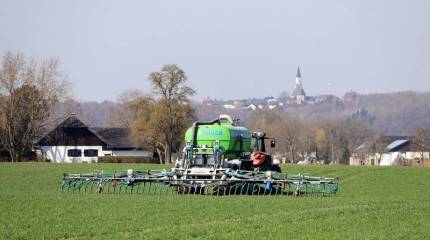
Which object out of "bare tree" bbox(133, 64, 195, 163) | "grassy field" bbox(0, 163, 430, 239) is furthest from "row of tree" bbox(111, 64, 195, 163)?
"grassy field" bbox(0, 163, 430, 239)

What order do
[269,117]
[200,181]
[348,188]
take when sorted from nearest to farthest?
1. [200,181]
2. [348,188]
3. [269,117]

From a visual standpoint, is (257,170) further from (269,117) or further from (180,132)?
(269,117)

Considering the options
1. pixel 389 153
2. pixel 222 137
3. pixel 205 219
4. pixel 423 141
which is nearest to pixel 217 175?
pixel 222 137

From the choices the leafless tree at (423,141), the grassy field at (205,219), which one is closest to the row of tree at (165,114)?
the leafless tree at (423,141)

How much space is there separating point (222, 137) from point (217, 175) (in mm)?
3354

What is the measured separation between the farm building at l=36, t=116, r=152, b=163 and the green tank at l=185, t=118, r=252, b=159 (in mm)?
65883

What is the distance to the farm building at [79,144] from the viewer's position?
4289 inches

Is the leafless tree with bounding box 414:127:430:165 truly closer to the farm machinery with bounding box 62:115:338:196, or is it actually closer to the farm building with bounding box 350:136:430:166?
the farm building with bounding box 350:136:430:166

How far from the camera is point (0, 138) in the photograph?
96938 millimetres

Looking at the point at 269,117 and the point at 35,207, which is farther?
the point at 269,117

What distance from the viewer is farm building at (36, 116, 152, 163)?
357ft

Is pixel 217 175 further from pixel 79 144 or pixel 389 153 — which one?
pixel 389 153

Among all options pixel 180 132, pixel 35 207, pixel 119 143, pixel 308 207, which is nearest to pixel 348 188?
pixel 308 207

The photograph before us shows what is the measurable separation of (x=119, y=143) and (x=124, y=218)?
92.6 m
